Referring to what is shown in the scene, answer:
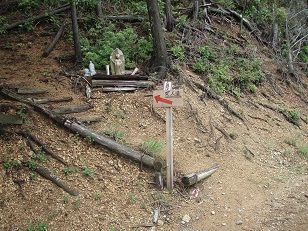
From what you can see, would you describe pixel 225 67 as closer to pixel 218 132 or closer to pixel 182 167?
pixel 218 132

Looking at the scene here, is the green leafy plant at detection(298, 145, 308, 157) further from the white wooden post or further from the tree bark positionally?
the tree bark

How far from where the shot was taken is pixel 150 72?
35.0 feet

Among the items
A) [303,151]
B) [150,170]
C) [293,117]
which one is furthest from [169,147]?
[293,117]

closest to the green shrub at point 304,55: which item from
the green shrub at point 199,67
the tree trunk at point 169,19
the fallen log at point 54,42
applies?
the green shrub at point 199,67

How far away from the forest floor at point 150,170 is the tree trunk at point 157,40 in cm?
97

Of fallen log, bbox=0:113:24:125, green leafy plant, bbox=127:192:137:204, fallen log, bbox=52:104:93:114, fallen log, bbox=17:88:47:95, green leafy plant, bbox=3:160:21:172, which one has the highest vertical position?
fallen log, bbox=17:88:47:95

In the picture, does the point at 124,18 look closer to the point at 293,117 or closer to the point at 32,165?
the point at 293,117

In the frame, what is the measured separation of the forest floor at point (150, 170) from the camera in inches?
255

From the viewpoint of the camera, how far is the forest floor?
648 cm

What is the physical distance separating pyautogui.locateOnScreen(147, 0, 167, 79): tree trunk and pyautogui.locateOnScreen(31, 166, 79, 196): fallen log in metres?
4.65

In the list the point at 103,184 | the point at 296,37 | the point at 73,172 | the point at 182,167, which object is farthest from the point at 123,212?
the point at 296,37

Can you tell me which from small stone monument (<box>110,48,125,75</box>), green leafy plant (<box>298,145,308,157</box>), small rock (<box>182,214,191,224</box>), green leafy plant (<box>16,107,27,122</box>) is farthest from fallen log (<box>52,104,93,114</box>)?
green leafy plant (<box>298,145,308,157</box>)

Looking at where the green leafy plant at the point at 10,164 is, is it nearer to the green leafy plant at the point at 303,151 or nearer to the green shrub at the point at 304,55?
the green leafy plant at the point at 303,151

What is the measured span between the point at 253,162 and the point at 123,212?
4.04m
